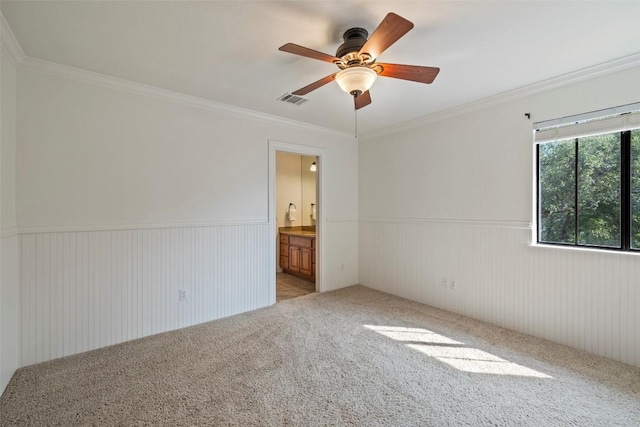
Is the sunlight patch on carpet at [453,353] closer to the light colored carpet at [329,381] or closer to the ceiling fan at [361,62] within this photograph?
the light colored carpet at [329,381]

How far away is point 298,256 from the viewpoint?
5258 millimetres

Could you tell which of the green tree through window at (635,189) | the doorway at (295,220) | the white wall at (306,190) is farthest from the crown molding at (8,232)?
the green tree through window at (635,189)

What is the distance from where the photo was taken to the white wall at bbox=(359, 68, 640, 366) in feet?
8.05

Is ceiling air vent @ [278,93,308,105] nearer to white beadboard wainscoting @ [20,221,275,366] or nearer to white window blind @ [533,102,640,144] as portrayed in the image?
white beadboard wainscoting @ [20,221,275,366]

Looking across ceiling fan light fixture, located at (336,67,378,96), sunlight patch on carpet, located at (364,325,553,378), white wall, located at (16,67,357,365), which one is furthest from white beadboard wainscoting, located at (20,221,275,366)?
ceiling fan light fixture, located at (336,67,378,96)

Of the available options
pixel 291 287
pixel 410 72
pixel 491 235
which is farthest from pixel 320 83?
pixel 291 287

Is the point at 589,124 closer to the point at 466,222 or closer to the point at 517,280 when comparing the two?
the point at 466,222

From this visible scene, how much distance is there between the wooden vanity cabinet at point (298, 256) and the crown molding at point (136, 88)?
6.78 ft

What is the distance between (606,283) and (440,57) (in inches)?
92.4

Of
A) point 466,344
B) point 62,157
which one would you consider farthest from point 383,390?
point 62,157

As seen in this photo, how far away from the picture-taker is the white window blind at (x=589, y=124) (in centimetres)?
232

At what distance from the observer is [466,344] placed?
270 centimetres

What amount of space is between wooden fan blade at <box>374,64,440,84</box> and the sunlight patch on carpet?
221 centimetres

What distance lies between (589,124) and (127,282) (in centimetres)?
442
